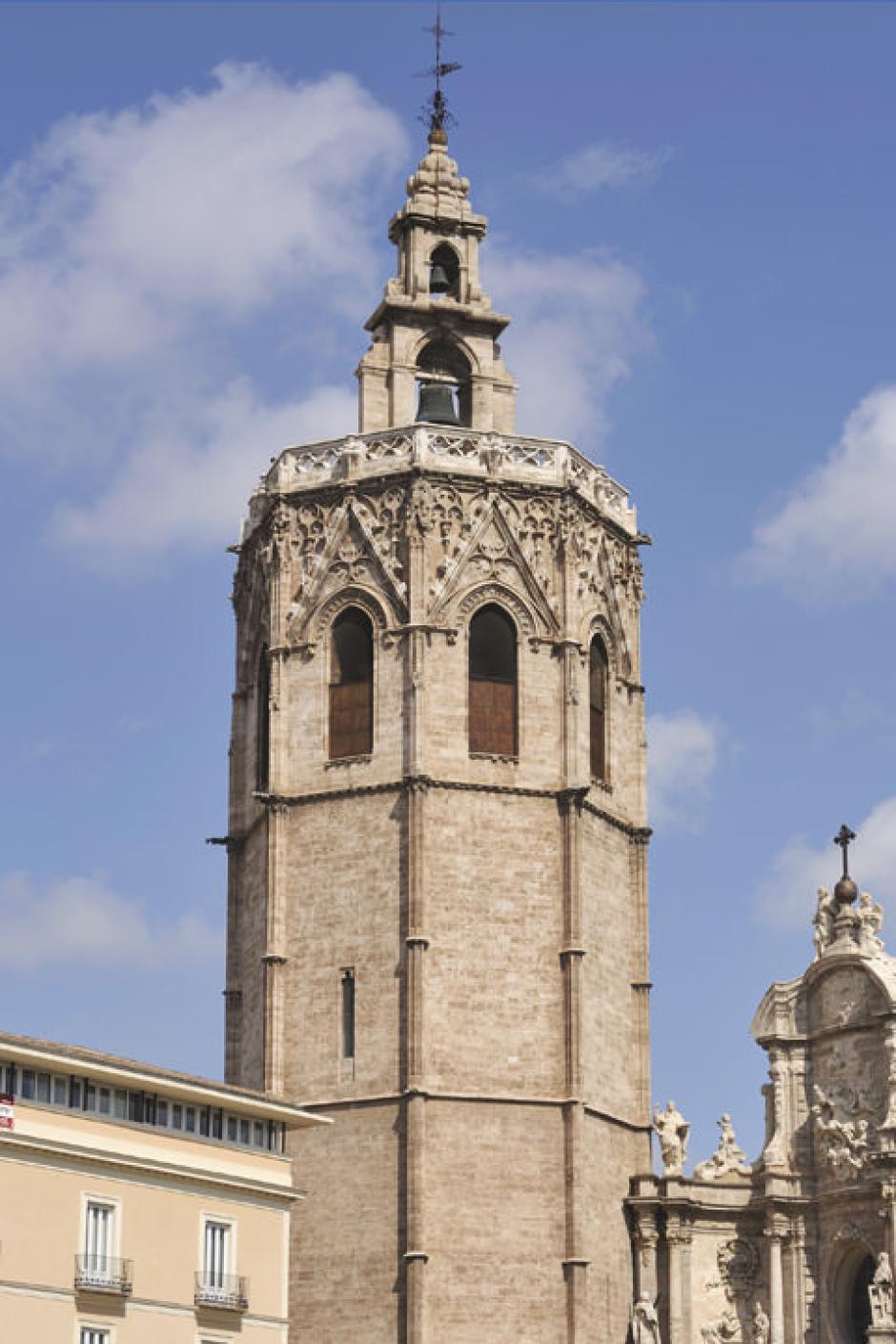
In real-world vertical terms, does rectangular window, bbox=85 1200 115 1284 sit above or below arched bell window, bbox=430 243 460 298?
below

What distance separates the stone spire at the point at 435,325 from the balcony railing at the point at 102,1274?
21.3 meters

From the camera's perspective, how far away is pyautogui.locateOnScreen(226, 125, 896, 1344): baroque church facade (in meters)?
57.5

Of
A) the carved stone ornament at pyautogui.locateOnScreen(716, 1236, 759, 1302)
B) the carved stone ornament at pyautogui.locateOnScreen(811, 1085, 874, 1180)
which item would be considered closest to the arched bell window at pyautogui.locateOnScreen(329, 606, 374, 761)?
the carved stone ornament at pyautogui.locateOnScreen(811, 1085, 874, 1180)

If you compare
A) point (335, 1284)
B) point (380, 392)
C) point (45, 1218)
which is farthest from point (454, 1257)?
point (380, 392)

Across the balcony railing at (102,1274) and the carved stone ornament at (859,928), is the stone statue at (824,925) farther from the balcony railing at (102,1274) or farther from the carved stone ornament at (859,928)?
the balcony railing at (102,1274)

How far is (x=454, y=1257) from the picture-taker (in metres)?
57.0

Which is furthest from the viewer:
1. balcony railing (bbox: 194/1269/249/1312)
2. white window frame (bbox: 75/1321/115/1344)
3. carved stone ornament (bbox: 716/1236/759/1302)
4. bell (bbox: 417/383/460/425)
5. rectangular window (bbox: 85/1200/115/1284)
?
bell (bbox: 417/383/460/425)

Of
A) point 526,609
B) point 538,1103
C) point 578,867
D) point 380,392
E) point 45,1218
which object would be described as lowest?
point 45,1218

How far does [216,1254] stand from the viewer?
168 feet

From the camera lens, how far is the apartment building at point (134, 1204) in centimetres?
4769

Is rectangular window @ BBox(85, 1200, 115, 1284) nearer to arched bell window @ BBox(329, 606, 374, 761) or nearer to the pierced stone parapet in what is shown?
arched bell window @ BBox(329, 606, 374, 761)

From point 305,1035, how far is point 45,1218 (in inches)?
481

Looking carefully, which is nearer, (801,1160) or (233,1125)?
(233,1125)

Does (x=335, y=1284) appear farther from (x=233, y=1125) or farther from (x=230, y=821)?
(x=230, y=821)
